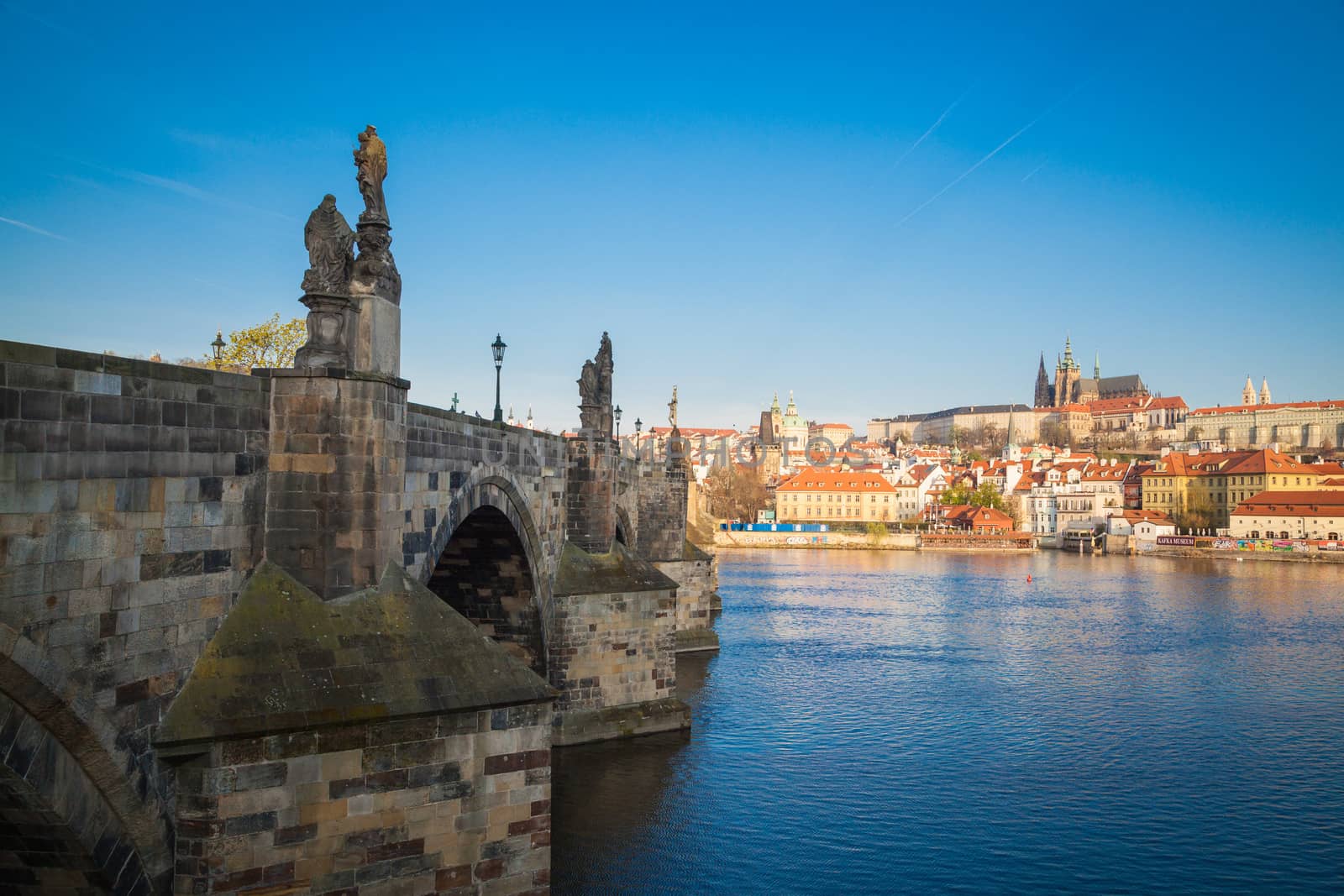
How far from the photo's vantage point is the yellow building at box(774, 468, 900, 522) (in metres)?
140

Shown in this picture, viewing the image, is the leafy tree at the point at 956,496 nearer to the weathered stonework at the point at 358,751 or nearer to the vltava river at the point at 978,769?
the vltava river at the point at 978,769

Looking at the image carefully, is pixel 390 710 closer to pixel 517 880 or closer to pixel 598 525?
Result: pixel 517 880

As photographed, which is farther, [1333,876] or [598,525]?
[598,525]

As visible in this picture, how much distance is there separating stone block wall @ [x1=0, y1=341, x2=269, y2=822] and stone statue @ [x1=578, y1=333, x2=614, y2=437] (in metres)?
17.3

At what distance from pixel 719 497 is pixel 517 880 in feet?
431

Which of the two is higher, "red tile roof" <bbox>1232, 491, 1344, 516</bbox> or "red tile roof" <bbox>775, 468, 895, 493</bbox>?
"red tile roof" <bbox>775, 468, 895, 493</bbox>

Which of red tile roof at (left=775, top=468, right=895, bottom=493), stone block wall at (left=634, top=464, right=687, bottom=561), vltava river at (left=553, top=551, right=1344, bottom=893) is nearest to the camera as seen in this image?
vltava river at (left=553, top=551, right=1344, bottom=893)

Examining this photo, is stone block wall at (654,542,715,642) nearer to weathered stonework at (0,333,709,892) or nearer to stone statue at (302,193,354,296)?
weathered stonework at (0,333,709,892)

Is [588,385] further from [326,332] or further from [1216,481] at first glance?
[1216,481]

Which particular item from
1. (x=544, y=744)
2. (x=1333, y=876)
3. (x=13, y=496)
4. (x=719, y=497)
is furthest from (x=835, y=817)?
(x=719, y=497)

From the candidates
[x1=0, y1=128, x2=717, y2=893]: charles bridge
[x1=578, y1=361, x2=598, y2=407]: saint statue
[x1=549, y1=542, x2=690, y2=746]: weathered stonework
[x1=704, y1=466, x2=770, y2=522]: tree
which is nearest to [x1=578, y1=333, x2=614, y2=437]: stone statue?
[x1=578, y1=361, x2=598, y2=407]: saint statue

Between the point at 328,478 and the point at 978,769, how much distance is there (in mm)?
18221

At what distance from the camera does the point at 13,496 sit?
322 inches

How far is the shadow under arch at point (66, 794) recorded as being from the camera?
8.27m
